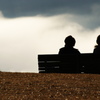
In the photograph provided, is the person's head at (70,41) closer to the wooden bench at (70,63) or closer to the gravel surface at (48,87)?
the wooden bench at (70,63)

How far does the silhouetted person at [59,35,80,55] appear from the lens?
48.9 feet

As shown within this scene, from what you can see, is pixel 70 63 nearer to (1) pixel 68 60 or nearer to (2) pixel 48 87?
(1) pixel 68 60

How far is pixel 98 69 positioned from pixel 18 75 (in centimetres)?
370

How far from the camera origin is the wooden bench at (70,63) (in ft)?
51.6

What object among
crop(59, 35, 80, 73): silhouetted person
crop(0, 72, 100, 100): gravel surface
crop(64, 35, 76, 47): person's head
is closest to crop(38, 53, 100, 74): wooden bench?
crop(59, 35, 80, 73): silhouetted person

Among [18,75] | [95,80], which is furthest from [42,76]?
[95,80]

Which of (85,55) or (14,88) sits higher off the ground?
(85,55)

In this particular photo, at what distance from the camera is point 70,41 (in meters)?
14.9

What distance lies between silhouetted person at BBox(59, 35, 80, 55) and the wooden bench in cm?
17

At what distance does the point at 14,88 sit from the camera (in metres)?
11.5

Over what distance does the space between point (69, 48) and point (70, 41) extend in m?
0.73

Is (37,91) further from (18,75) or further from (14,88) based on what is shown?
(18,75)

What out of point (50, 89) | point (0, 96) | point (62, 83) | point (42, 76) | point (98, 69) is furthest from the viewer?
point (98, 69)

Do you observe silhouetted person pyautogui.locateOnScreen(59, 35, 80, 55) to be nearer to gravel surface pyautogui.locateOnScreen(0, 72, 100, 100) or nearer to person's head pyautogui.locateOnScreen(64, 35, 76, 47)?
person's head pyautogui.locateOnScreen(64, 35, 76, 47)
